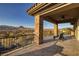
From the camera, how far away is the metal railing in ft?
15.7

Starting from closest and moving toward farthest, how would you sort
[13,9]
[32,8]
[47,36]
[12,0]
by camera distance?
1. [12,0]
2. [13,9]
3. [32,8]
4. [47,36]

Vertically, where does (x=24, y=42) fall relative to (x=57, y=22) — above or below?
below

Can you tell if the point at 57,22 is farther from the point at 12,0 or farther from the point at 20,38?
the point at 12,0

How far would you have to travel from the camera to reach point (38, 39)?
232 inches

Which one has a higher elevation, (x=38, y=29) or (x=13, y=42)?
(x=38, y=29)

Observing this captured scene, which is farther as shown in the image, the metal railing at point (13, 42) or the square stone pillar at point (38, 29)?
the square stone pillar at point (38, 29)

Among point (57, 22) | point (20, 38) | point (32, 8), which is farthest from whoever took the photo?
point (57, 22)

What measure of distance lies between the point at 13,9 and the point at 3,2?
1.89 feet

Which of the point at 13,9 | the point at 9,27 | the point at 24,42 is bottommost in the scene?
the point at 24,42

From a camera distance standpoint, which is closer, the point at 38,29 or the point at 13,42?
the point at 13,42

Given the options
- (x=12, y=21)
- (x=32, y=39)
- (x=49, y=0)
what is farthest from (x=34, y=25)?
(x=49, y=0)

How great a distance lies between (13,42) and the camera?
203 inches

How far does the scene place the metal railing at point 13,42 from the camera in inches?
189

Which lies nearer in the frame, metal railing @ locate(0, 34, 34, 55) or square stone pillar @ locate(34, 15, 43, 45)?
metal railing @ locate(0, 34, 34, 55)
